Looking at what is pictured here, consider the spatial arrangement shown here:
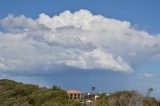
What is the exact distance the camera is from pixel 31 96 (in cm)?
10156

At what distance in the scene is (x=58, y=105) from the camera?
91.3 m

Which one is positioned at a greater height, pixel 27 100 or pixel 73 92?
pixel 73 92

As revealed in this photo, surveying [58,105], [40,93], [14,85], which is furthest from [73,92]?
[58,105]

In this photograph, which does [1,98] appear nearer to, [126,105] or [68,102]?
[68,102]

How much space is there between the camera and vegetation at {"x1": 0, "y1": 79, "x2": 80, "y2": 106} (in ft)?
318

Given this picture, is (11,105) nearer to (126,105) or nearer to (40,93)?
(40,93)

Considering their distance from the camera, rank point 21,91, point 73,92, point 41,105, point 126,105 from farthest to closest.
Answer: point 73,92 < point 21,91 < point 41,105 < point 126,105

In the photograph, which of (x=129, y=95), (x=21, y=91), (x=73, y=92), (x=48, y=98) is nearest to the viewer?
(x=129, y=95)

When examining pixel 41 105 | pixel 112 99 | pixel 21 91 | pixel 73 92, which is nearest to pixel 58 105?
pixel 41 105

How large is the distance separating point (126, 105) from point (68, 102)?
17.1 metres

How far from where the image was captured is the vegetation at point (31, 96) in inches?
3812

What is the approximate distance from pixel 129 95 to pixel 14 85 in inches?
1437

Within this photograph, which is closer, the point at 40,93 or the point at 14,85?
the point at 40,93

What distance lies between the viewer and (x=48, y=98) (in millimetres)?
99938
